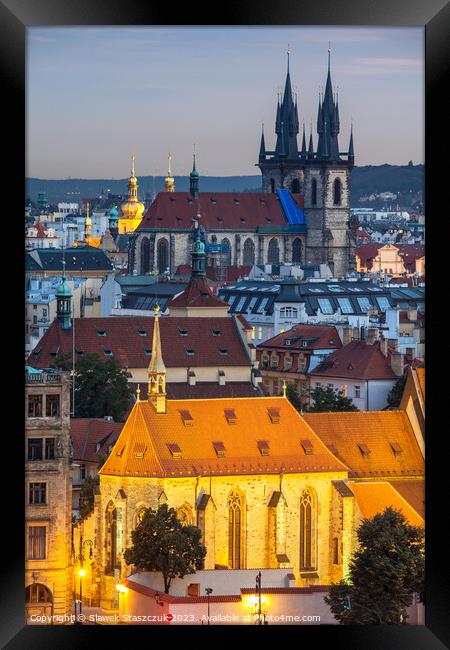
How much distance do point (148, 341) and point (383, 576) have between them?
85.0 ft

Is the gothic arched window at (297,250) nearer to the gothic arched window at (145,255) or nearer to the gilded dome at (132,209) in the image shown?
the gothic arched window at (145,255)

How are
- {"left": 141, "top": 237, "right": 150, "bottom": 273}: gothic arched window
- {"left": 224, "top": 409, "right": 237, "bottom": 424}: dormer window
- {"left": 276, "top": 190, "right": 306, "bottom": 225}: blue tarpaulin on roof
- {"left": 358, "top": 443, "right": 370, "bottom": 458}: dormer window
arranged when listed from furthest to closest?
{"left": 276, "top": 190, "right": 306, "bottom": 225}: blue tarpaulin on roof
{"left": 141, "top": 237, "right": 150, "bottom": 273}: gothic arched window
{"left": 358, "top": 443, "right": 370, "bottom": 458}: dormer window
{"left": 224, "top": 409, "right": 237, "bottom": 424}: dormer window

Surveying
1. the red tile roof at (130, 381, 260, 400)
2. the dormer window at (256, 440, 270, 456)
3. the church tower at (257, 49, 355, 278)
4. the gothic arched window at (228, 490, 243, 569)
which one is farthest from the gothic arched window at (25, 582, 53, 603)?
the church tower at (257, 49, 355, 278)

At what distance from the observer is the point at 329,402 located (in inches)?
1567

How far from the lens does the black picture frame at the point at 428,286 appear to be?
40.2 ft

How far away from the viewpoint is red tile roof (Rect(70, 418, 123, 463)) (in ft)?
106

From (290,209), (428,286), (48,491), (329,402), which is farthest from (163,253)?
(428,286)

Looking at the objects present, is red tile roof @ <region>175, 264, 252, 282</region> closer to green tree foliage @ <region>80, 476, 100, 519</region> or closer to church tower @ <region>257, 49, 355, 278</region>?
church tower @ <region>257, 49, 355, 278</region>

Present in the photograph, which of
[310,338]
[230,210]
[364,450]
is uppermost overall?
[230,210]

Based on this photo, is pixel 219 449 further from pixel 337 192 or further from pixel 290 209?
pixel 290 209

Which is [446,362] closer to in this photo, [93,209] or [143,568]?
[143,568]

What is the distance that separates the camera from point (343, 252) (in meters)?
88.8

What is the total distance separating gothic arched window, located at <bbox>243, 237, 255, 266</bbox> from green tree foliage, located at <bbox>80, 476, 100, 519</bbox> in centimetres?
5639

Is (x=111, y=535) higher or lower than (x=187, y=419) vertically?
lower
